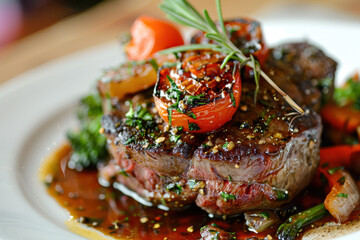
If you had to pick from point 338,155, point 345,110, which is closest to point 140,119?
→ point 338,155

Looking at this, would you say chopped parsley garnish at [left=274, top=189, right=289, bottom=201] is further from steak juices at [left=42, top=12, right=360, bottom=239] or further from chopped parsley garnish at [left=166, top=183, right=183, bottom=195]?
chopped parsley garnish at [left=166, top=183, right=183, bottom=195]

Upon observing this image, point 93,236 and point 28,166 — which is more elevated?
point 28,166

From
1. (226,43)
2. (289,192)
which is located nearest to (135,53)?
(226,43)

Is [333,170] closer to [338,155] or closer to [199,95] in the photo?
[338,155]

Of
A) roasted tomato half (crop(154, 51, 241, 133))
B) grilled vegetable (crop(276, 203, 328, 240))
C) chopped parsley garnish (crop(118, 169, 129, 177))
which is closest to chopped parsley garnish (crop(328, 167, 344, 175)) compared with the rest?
grilled vegetable (crop(276, 203, 328, 240))

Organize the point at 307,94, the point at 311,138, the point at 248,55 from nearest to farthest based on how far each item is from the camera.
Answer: the point at 311,138 < the point at 248,55 < the point at 307,94

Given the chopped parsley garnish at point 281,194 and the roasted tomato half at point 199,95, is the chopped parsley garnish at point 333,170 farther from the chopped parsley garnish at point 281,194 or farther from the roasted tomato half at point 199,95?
the roasted tomato half at point 199,95

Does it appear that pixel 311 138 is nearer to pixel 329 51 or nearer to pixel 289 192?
pixel 289 192
